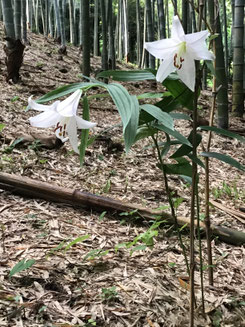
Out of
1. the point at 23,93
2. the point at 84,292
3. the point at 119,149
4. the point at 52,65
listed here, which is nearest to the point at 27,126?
the point at 119,149

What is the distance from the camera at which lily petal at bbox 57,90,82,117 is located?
2.31ft

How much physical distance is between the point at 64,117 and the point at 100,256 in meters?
0.84

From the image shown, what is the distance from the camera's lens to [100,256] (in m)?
1.43

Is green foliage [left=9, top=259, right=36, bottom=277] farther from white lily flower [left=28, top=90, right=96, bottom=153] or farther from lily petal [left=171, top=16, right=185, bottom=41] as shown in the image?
lily petal [left=171, top=16, right=185, bottom=41]

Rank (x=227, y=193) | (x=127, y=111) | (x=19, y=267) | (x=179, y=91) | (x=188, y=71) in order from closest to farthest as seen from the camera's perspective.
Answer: (x=127, y=111) → (x=188, y=71) → (x=179, y=91) → (x=19, y=267) → (x=227, y=193)

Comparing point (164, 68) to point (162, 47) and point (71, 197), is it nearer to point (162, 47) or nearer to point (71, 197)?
point (162, 47)

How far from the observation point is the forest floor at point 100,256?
3.67ft

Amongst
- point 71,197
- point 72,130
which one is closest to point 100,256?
point 71,197

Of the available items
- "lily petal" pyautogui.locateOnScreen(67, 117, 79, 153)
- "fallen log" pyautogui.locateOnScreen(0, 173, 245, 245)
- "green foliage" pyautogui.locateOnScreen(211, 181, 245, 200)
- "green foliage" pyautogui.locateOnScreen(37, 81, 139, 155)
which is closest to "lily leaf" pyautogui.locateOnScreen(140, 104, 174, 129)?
"green foliage" pyautogui.locateOnScreen(37, 81, 139, 155)

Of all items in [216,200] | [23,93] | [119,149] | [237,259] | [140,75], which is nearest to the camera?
Answer: [140,75]

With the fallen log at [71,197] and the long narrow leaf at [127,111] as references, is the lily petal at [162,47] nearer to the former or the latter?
the long narrow leaf at [127,111]

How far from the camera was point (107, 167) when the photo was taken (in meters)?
2.48

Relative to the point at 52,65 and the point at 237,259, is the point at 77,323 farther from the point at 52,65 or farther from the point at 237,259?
the point at 52,65

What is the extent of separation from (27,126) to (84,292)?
2.03 meters
